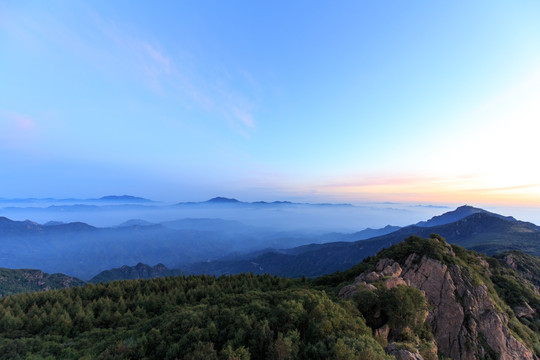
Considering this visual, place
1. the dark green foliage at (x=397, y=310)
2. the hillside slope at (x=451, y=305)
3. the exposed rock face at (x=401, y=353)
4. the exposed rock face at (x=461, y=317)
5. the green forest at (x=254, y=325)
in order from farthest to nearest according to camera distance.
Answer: the exposed rock face at (x=461, y=317) < the hillside slope at (x=451, y=305) < the dark green foliage at (x=397, y=310) < the exposed rock face at (x=401, y=353) < the green forest at (x=254, y=325)

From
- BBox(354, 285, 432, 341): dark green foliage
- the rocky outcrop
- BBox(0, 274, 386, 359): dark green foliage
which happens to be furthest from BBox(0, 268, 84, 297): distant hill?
the rocky outcrop

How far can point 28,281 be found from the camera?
166625mm

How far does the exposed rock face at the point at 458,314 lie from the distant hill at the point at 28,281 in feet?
642

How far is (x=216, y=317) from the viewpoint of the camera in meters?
20.7

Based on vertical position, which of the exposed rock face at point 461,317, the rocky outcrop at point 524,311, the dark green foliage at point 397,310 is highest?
the dark green foliage at point 397,310

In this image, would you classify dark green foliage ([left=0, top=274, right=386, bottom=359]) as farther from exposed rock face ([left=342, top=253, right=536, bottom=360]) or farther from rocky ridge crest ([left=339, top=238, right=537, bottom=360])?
exposed rock face ([left=342, top=253, right=536, bottom=360])

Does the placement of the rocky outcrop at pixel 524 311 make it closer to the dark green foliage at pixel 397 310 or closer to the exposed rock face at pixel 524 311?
the exposed rock face at pixel 524 311

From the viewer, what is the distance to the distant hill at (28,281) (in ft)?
494

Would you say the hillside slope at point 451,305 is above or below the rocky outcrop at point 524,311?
above

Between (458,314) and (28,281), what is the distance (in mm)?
248865

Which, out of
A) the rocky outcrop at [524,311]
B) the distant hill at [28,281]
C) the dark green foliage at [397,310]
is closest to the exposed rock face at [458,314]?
the dark green foliage at [397,310]

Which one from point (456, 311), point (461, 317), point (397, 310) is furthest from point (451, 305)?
point (397, 310)

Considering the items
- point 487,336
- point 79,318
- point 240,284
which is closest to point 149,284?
point 79,318

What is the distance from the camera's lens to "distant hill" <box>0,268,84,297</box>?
5930 inches
